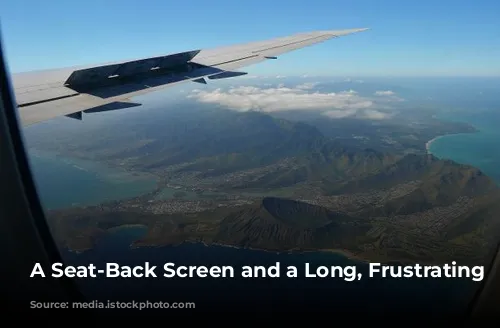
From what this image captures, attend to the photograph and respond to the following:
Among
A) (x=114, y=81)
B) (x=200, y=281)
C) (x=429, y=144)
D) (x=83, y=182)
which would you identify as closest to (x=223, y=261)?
(x=200, y=281)

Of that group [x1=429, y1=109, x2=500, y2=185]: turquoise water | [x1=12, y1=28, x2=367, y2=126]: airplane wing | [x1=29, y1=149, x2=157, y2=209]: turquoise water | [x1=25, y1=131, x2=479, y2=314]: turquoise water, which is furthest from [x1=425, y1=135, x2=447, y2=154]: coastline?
[x1=12, y1=28, x2=367, y2=126]: airplane wing

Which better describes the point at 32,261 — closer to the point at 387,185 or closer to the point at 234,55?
the point at 234,55

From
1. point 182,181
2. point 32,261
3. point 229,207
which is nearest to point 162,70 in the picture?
point 32,261

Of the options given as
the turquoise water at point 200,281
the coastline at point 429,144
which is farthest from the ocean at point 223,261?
the coastline at point 429,144

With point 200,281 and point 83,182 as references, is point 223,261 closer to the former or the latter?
point 200,281

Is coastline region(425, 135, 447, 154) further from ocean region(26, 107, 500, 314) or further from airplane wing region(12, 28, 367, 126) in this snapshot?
airplane wing region(12, 28, 367, 126)
